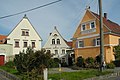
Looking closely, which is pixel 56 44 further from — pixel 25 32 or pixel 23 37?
pixel 23 37

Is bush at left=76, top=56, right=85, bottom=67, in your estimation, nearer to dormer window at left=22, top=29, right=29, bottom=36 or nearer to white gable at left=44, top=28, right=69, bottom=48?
white gable at left=44, top=28, right=69, bottom=48

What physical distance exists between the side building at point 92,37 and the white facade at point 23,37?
1121cm

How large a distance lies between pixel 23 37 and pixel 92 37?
17.1m

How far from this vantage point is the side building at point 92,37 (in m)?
38.7

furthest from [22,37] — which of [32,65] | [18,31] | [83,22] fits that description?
[32,65]

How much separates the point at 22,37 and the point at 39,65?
3088 centimetres

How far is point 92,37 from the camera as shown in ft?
136

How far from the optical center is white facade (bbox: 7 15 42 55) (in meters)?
50.5

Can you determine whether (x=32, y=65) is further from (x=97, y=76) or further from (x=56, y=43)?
(x=56, y=43)

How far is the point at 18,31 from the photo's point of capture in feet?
169

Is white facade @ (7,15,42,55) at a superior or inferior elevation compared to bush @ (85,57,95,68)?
superior

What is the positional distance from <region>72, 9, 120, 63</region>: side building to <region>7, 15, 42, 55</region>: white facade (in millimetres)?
11211

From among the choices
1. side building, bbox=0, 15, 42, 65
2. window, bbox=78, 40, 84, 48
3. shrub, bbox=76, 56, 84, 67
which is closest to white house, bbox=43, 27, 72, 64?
side building, bbox=0, 15, 42, 65

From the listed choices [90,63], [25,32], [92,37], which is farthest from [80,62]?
[25,32]
